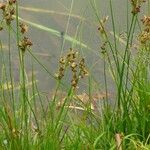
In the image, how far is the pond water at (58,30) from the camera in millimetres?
3434

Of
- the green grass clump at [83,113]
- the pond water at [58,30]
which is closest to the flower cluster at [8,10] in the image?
the green grass clump at [83,113]

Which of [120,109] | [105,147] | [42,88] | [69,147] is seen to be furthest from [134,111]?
[42,88]

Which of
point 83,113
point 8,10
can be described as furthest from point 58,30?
point 8,10

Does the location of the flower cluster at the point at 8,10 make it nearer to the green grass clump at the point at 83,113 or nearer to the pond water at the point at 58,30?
the green grass clump at the point at 83,113

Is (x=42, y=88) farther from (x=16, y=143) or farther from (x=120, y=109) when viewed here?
(x=16, y=143)

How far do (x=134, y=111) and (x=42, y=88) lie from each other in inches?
59.6

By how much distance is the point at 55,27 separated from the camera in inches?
147

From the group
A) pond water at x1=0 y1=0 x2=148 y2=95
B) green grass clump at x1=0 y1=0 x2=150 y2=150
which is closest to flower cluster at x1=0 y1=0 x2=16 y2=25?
green grass clump at x1=0 y1=0 x2=150 y2=150

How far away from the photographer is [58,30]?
3719mm

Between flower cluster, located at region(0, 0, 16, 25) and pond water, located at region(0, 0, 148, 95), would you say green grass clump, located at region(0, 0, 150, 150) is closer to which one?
flower cluster, located at region(0, 0, 16, 25)

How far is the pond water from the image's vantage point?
3.43m

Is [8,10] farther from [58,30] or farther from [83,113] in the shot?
[58,30]

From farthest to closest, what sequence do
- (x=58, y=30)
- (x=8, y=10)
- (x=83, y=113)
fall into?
(x=58, y=30), (x=83, y=113), (x=8, y=10)

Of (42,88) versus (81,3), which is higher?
(81,3)
